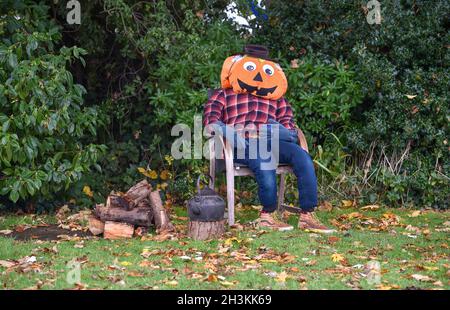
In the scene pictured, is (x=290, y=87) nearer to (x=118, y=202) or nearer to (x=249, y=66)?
(x=249, y=66)

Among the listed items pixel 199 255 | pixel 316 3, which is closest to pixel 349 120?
pixel 316 3

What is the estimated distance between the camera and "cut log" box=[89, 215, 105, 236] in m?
6.24

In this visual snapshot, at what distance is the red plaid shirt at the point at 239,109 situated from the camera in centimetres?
665

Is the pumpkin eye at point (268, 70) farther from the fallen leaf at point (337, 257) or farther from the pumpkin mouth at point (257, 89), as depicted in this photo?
the fallen leaf at point (337, 257)

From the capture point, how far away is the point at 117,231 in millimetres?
6160

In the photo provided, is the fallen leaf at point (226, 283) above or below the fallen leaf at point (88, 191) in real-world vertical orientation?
below

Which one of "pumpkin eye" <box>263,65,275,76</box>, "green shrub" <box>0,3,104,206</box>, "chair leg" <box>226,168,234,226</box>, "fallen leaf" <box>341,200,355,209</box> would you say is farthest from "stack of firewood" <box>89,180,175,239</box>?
"fallen leaf" <box>341,200,355,209</box>

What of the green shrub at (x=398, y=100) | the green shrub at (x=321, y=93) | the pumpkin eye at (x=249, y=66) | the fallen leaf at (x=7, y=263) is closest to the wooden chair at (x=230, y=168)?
the pumpkin eye at (x=249, y=66)

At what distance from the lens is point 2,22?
22.1 ft

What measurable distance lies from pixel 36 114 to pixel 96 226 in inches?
44.0

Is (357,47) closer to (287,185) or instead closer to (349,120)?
(349,120)

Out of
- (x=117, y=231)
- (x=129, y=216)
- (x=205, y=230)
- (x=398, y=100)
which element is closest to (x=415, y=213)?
(x=398, y=100)

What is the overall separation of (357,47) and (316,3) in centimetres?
78

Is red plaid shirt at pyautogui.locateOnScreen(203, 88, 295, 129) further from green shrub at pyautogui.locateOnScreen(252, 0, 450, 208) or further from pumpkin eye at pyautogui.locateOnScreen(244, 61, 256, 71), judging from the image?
green shrub at pyautogui.locateOnScreen(252, 0, 450, 208)
